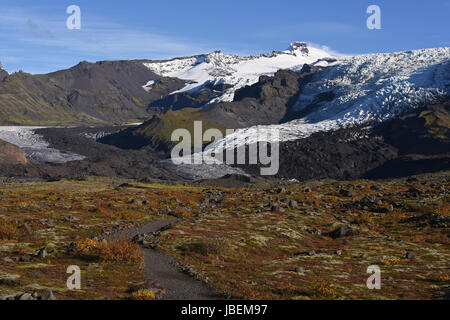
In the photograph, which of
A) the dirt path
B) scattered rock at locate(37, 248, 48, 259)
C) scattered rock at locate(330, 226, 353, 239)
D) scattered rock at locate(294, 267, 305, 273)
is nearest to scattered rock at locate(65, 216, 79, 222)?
the dirt path

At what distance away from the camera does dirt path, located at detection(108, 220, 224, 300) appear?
73.7 feet

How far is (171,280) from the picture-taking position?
25219mm

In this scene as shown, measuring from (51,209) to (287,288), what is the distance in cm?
3709

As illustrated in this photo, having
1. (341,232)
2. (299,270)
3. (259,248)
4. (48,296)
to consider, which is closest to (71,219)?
(259,248)

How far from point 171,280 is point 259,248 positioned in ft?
45.6

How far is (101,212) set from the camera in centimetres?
5112

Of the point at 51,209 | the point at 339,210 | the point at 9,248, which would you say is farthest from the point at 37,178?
the point at 9,248

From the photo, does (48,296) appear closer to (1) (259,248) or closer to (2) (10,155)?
(1) (259,248)

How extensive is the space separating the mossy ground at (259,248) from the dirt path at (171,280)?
0.76 meters

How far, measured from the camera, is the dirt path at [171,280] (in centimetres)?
2245

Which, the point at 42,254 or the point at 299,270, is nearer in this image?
the point at 299,270

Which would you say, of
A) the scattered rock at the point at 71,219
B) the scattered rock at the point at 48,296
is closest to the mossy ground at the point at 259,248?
the scattered rock at the point at 71,219

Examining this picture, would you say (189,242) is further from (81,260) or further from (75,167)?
(75,167)

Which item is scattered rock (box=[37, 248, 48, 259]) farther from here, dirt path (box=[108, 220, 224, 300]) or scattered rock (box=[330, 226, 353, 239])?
scattered rock (box=[330, 226, 353, 239])
